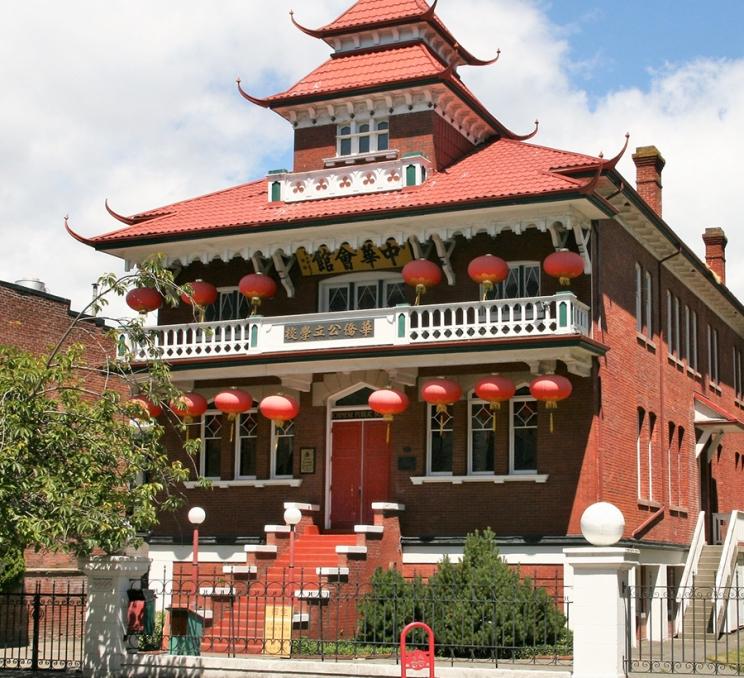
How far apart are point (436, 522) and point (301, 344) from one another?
5.06 meters

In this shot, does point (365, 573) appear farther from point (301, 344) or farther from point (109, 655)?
point (109, 655)

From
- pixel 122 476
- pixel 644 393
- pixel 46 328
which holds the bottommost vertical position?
pixel 122 476

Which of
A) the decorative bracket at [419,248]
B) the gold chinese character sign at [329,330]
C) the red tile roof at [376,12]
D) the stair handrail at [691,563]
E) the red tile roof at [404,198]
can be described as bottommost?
the stair handrail at [691,563]

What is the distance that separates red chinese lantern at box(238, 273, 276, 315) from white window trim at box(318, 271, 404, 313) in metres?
1.26

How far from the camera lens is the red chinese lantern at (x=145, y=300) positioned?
103ft

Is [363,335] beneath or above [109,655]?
above

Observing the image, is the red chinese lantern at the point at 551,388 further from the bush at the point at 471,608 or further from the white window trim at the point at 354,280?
the white window trim at the point at 354,280

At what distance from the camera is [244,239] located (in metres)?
30.5

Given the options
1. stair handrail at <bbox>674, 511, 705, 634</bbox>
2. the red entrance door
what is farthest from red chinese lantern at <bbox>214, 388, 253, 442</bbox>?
stair handrail at <bbox>674, 511, 705, 634</bbox>

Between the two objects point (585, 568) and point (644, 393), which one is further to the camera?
point (644, 393)

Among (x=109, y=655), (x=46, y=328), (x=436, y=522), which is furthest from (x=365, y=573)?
(x=46, y=328)

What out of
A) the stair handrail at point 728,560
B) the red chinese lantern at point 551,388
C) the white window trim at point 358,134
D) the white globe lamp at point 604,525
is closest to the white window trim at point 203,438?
the white window trim at point 358,134

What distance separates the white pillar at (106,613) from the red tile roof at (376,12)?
1810 cm

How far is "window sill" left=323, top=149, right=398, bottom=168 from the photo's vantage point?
3167 cm
